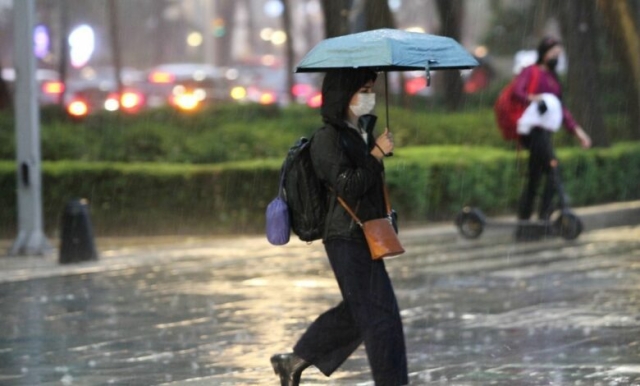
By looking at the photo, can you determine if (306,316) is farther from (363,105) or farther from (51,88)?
(51,88)

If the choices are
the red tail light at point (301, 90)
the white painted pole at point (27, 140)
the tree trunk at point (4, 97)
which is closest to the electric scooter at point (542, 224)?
the white painted pole at point (27, 140)

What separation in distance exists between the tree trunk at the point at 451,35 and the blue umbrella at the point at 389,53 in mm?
21534

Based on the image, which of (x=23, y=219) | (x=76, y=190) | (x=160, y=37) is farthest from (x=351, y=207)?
(x=160, y=37)

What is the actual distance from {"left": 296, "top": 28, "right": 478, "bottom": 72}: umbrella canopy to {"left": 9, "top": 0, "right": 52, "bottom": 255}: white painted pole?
889 cm

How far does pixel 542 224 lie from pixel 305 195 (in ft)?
30.8

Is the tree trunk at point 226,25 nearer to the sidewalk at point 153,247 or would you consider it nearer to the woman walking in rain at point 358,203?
the sidewalk at point 153,247

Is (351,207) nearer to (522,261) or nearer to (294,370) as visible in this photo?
(294,370)

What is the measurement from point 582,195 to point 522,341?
10879 millimetres

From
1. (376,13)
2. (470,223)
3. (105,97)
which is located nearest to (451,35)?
(376,13)

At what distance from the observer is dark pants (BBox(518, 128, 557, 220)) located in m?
16.7

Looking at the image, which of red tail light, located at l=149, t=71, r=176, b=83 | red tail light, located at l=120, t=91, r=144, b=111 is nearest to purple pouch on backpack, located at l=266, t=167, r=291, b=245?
red tail light, located at l=120, t=91, r=144, b=111

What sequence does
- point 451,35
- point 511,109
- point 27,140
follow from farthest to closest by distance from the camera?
point 451,35 → point 511,109 → point 27,140

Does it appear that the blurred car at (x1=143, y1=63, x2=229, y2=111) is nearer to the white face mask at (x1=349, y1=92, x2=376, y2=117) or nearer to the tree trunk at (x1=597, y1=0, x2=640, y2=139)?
the tree trunk at (x1=597, y1=0, x2=640, y2=139)

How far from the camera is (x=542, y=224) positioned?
17.0 meters
